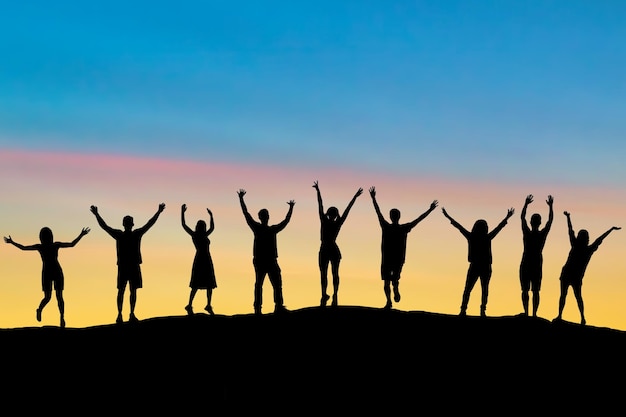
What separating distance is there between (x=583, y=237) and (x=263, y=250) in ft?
30.9

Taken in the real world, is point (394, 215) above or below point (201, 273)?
above

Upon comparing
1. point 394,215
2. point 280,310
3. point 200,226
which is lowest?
point 280,310

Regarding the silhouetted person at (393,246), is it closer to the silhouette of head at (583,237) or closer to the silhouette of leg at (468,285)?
the silhouette of leg at (468,285)

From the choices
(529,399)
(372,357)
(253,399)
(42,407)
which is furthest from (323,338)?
(42,407)

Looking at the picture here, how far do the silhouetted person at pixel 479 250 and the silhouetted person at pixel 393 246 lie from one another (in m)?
1.23

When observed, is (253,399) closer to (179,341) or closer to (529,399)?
(179,341)

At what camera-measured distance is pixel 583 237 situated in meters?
29.1

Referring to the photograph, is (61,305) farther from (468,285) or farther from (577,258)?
(577,258)

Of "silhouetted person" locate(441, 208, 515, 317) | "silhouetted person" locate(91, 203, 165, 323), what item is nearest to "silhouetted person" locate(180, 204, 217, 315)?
"silhouetted person" locate(91, 203, 165, 323)

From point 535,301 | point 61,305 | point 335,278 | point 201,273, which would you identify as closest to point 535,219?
point 535,301

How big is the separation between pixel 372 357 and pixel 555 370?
187 inches

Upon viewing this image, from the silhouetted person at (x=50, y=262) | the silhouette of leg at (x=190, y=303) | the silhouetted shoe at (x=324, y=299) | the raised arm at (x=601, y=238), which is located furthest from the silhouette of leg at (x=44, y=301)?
the raised arm at (x=601, y=238)

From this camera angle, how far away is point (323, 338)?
26.4 m

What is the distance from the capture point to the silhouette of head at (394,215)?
27.9 m
